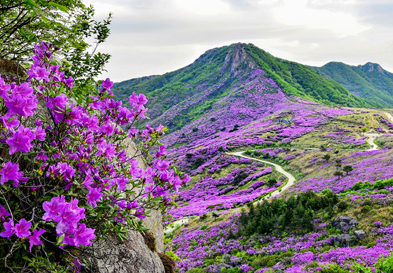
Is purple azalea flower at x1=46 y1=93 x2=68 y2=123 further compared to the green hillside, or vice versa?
the green hillside

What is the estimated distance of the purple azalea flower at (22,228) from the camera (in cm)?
172

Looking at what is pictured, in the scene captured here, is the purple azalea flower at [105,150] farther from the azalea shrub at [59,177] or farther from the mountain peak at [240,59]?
the mountain peak at [240,59]

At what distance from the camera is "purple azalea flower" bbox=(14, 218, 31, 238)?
1.72 meters

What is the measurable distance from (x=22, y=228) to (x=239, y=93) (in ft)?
335

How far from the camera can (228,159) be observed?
47.8 metres

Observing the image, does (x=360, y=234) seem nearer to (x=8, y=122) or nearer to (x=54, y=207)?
(x=54, y=207)

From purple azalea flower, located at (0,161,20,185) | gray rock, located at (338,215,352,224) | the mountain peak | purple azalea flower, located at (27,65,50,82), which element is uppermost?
the mountain peak

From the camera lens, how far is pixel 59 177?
2098mm

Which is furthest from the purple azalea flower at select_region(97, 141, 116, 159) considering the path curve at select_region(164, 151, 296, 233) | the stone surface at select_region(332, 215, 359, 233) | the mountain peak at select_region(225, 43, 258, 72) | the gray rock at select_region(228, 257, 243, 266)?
the mountain peak at select_region(225, 43, 258, 72)

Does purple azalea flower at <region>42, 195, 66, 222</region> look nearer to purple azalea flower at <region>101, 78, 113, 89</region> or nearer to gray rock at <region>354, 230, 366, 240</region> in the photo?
purple azalea flower at <region>101, 78, 113, 89</region>

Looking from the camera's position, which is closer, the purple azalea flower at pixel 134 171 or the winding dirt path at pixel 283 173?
the purple azalea flower at pixel 134 171

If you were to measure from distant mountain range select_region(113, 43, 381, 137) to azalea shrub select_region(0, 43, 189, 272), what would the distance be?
3021 inches

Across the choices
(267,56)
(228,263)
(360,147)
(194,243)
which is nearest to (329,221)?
(228,263)

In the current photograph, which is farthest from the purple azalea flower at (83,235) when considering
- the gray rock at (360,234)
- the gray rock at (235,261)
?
the gray rock at (235,261)
